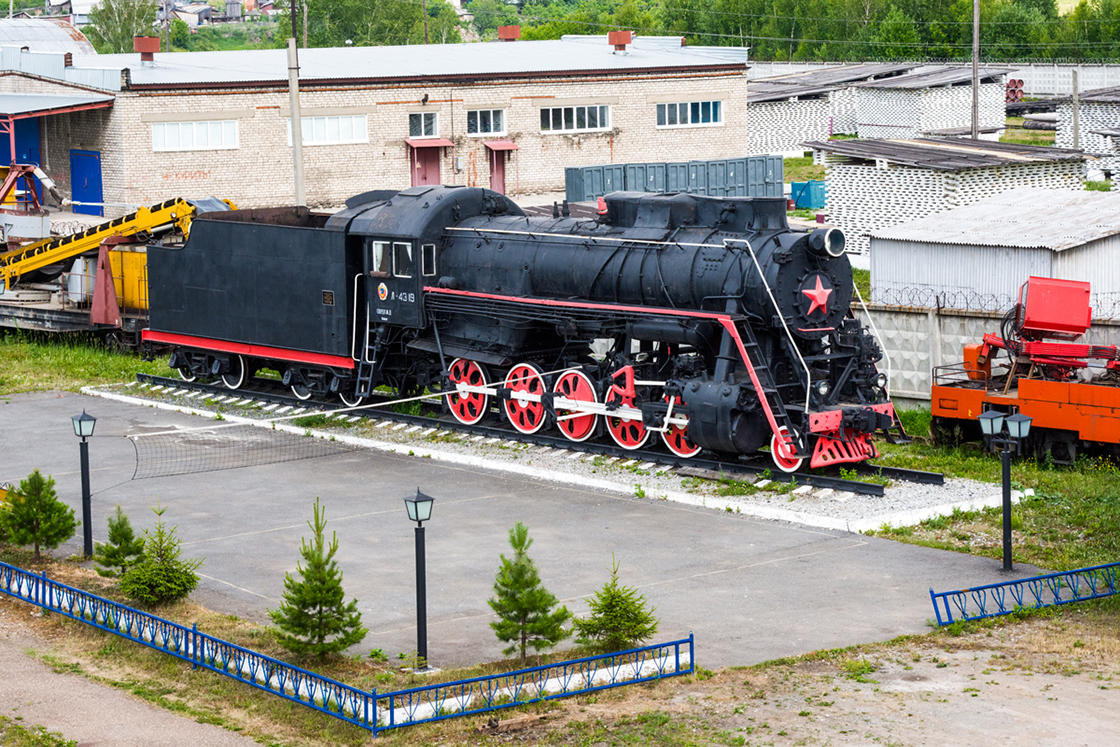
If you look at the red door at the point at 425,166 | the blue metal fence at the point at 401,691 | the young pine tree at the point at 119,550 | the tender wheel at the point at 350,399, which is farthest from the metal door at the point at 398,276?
the red door at the point at 425,166

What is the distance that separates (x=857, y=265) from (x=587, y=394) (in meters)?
18.4

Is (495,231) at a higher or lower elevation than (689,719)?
higher

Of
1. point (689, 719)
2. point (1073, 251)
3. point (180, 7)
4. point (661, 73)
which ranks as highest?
point (180, 7)

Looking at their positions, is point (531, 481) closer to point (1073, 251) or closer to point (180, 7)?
point (1073, 251)

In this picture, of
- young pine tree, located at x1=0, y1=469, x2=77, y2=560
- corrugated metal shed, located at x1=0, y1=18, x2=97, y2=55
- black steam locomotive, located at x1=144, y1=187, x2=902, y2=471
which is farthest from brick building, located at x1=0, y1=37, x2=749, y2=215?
young pine tree, located at x1=0, y1=469, x2=77, y2=560

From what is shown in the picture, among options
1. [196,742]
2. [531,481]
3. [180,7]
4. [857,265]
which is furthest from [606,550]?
[180,7]

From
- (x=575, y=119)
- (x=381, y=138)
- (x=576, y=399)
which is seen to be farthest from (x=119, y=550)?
(x=575, y=119)

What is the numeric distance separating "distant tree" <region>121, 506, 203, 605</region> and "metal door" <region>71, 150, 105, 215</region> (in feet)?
102

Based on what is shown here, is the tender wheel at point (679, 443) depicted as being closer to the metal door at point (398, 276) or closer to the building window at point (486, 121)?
the metal door at point (398, 276)

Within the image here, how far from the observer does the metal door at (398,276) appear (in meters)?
22.6

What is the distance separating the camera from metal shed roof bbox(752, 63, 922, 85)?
7250 cm

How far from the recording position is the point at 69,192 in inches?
1750

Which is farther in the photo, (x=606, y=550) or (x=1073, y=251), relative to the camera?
(x=1073, y=251)

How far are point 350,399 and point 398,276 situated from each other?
2.64 metres
